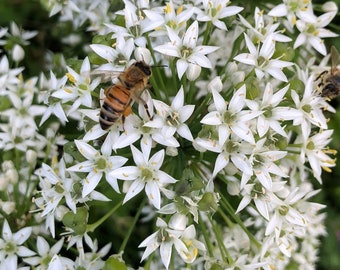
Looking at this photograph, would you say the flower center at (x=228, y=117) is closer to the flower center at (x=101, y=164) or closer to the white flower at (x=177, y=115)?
the white flower at (x=177, y=115)

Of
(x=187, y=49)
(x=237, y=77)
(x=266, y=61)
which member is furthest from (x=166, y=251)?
(x=266, y=61)

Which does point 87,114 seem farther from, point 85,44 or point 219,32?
point 85,44

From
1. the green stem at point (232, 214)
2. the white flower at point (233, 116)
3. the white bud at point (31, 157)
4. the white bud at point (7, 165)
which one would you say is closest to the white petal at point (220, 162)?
the white flower at point (233, 116)

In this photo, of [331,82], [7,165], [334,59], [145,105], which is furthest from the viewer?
[7,165]

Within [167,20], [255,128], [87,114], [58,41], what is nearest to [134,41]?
[167,20]

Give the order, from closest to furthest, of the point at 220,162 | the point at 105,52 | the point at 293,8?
the point at 220,162 → the point at 105,52 → the point at 293,8

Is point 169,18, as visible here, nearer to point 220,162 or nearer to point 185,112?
point 185,112
